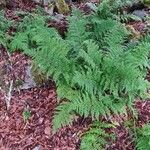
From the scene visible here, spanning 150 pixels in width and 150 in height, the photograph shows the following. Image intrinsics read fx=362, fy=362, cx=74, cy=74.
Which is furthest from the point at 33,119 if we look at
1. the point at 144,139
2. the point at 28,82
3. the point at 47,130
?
the point at 144,139

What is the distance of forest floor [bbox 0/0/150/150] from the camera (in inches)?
217

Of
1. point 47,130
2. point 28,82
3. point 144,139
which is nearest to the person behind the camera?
point 144,139

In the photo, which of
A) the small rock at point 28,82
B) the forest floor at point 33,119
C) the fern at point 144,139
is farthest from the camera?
the small rock at point 28,82

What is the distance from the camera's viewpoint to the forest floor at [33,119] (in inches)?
217

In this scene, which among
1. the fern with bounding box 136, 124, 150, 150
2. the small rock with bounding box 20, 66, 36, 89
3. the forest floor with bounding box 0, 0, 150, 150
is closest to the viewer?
the fern with bounding box 136, 124, 150, 150

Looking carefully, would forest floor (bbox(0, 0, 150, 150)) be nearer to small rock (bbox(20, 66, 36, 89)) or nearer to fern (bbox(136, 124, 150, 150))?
small rock (bbox(20, 66, 36, 89))

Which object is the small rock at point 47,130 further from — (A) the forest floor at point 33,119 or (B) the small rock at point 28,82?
(B) the small rock at point 28,82

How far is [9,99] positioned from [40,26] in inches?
57.5

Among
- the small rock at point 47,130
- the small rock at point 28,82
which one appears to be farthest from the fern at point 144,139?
the small rock at point 28,82

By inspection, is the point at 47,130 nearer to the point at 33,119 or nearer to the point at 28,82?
the point at 33,119

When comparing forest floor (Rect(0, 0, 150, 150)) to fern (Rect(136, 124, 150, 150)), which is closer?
fern (Rect(136, 124, 150, 150))

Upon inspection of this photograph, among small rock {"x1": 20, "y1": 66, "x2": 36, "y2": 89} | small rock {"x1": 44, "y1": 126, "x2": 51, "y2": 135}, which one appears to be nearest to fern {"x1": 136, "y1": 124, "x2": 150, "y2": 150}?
small rock {"x1": 44, "y1": 126, "x2": 51, "y2": 135}

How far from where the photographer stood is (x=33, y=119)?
5836 millimetres

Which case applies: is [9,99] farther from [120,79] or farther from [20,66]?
[120,79]
